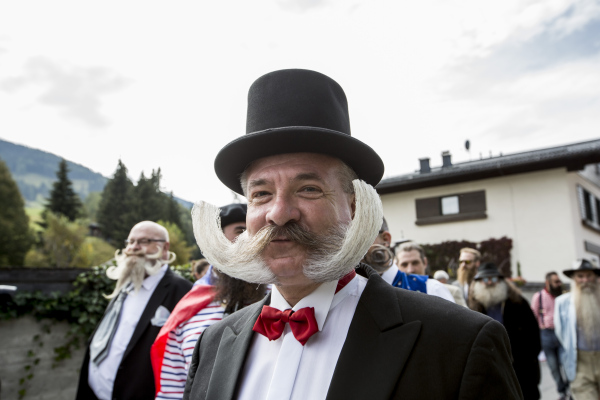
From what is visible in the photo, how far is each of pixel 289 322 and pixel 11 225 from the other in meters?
44.0

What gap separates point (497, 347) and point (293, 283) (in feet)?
2.37

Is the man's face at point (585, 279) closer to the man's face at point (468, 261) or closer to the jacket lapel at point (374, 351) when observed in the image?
the man's face at point (468, 261)

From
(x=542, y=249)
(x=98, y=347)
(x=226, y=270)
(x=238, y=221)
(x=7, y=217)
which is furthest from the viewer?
(x=7, y=217)

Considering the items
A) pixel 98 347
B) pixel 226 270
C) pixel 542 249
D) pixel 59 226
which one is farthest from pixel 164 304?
pixel 59 226

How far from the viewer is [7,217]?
39.4m

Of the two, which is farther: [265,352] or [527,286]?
[527,286]

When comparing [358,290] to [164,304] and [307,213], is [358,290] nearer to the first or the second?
[307,213]

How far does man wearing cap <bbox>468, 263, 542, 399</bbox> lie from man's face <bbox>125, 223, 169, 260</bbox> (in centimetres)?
387

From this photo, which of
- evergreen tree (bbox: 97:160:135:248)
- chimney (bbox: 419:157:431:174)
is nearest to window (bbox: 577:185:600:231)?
chimney (bbox: 419:157:431:174)

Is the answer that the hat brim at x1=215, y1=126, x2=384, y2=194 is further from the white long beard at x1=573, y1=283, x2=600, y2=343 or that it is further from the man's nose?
the white long beard at x1=573, y1=283, x2=600, y2=343

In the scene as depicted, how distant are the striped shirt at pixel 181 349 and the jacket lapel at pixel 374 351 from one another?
1.76m

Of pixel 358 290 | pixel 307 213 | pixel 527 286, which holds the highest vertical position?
pixel 307 213

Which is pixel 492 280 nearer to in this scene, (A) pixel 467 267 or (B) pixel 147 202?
(A) pixel 467 267

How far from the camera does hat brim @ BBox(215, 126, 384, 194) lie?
1743 millimetres
